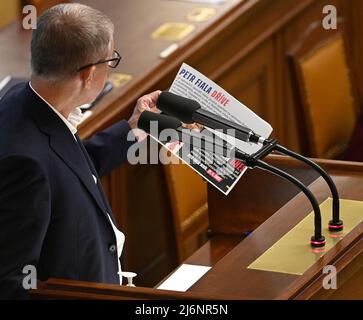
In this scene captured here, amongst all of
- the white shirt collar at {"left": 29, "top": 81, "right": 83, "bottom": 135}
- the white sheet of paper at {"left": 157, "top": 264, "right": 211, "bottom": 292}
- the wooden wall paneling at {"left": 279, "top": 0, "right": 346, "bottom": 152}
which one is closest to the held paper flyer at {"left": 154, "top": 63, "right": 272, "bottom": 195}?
the white shirt collar at {"left": 29, "top": 81, "right": 83, "bottom": 135}

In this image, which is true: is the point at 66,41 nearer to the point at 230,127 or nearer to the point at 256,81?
the point at 230,127

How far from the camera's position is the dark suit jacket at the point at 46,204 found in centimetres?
285

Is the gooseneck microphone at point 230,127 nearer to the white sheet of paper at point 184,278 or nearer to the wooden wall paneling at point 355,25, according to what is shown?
the white sheet of paper at point 184,278

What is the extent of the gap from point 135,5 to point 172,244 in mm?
1206

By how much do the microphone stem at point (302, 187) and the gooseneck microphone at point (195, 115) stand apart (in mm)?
78

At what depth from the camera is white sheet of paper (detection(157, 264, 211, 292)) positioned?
338cm

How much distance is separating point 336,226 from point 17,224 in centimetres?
75

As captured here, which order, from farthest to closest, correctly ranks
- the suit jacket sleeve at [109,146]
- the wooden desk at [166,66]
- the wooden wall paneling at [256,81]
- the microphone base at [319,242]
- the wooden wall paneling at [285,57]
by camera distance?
the wooden wall paneling at [285,57] → the wooden wall paneling at [256,81] → the wooden desk at [166,66] → the suit jacket sleeve at [109,146] → the microphone base at [319,242]

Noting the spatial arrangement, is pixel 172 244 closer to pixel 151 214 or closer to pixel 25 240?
pixel 151 214

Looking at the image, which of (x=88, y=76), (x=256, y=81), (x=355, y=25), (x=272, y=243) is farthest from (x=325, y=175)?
(x=355, y=25)

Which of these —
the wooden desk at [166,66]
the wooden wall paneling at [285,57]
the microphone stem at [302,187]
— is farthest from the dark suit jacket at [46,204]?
the wooden wall paneling at [285,57]

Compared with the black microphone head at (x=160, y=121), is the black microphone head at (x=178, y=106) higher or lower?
higher

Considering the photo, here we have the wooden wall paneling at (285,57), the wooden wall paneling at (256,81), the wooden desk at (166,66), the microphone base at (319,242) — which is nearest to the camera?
the microphone base at (319,242)

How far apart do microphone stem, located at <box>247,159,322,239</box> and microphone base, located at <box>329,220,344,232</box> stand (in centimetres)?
7
